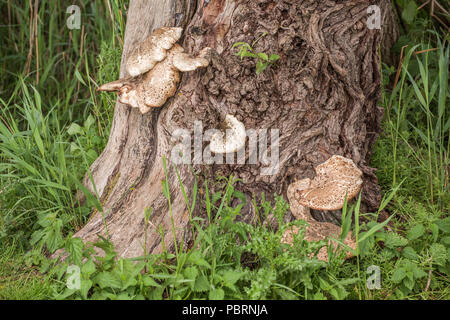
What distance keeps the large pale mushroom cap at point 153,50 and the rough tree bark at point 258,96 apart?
0.10 metres

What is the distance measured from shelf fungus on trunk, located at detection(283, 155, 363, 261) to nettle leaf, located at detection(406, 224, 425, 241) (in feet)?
1.02

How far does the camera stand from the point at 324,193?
Result: 2.46 m

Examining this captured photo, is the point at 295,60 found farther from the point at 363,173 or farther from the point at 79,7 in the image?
the point at 79,7

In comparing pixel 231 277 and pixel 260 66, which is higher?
pixel 260 66

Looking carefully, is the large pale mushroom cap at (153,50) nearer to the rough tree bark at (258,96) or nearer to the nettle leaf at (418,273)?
the rough tree bark at (258,96)

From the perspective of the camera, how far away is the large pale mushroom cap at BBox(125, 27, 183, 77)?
2.49m

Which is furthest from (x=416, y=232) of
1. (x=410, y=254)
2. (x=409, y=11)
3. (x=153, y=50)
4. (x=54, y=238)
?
(x=409, y=11)

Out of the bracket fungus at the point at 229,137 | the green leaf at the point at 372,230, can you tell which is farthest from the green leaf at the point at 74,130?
the green leaf at the point at 372,230

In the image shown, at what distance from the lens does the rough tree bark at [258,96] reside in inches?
99.4

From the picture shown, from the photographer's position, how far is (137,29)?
275 cm

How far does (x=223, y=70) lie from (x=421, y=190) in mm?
1537

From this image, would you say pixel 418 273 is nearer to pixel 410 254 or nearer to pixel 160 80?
pixel 410 254

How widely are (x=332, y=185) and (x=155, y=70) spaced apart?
1.12 meters
